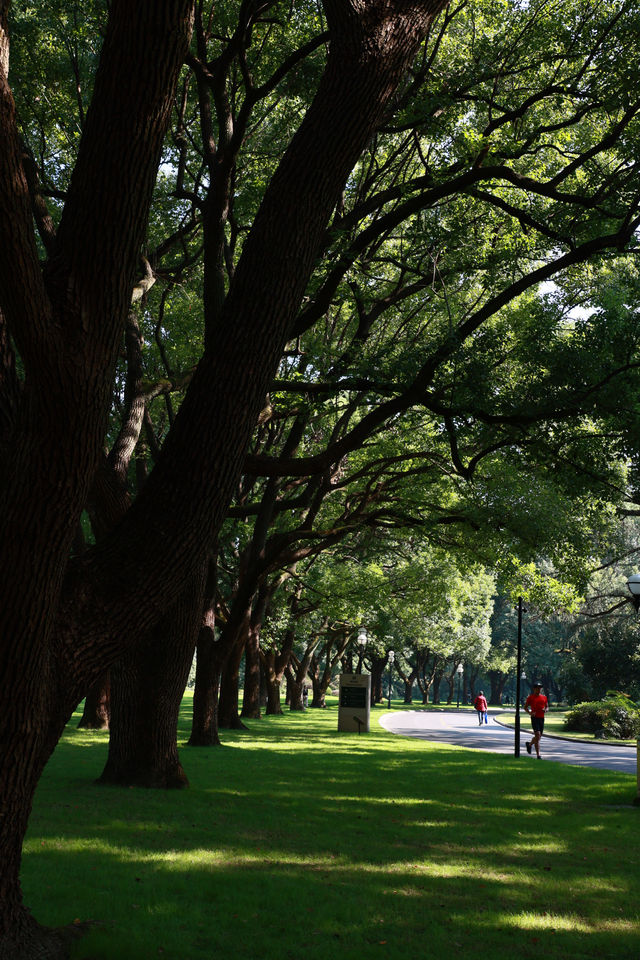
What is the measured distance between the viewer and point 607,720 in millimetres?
32688

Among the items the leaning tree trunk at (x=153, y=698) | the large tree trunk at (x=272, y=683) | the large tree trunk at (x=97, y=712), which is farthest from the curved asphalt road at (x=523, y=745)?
the leaning tree trunk at (x=153, y=698)

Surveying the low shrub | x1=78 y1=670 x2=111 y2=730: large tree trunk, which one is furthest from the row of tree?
the low shrub

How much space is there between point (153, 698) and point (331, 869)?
4695 mm

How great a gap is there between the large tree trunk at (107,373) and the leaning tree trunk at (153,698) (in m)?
6.61

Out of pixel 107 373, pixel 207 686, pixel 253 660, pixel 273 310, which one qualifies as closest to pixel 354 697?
pixel 253 660

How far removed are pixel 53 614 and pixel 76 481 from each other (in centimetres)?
63

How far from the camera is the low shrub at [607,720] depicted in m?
31.1

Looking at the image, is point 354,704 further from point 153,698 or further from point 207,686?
point 153,698

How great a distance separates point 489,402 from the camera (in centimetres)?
1056

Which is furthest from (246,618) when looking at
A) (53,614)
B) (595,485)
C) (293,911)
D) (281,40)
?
(53,614)

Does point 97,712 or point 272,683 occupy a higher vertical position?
point 272,683

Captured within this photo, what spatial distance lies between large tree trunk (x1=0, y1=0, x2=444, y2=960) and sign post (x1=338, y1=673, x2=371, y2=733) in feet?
79.7

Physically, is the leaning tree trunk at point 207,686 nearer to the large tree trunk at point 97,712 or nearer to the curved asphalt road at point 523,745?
the large tree trunk at point 97,712

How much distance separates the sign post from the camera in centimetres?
2802
